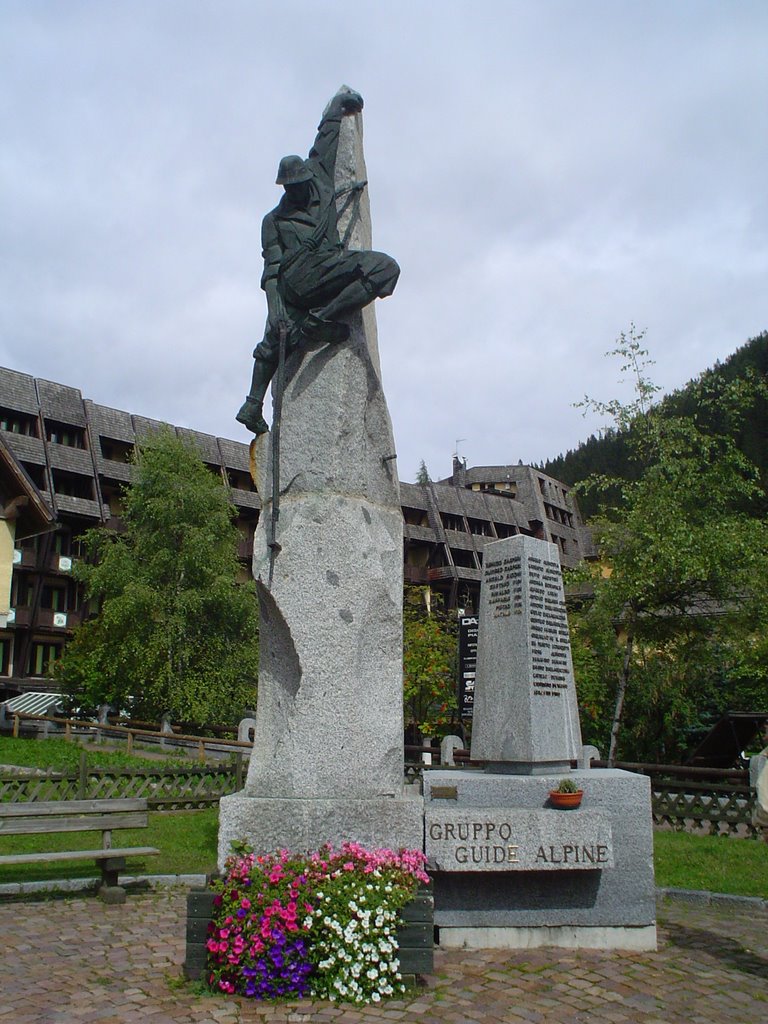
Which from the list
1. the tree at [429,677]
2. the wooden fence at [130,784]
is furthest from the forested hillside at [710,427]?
the wooden fence at [130,784]

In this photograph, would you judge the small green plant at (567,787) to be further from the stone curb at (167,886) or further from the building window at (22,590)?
the building window at (22,590)

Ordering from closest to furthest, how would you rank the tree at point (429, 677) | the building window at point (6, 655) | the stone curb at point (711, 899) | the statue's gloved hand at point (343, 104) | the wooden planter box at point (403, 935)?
the wooden planter box at point (403, 935) < the statue's gloved hand at point (343, 104) < the stone curb at point (711, 899) < the tree at point (429, 677) < the building window at point (6, 655)

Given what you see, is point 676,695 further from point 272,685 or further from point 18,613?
point 18,613

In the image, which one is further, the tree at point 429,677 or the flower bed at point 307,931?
the tree at point 429,677

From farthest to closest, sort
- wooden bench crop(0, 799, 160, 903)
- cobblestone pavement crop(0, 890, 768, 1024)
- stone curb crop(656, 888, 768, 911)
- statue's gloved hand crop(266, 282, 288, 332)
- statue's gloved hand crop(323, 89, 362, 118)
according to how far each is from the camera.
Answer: wooden bench crop(0, 799, 160, 903) < stone curb crop(656, 888, 768, 911) < statue's gloved hand crop(323, 89, 362, 118) < statue's gloved hand crop(266, 282, 288, 332) < cobblestone pavement crop(0, 890, 768, 1024)

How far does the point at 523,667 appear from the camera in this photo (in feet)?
26.6

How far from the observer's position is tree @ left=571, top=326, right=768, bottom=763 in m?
18.8

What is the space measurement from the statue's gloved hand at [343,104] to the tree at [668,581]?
13090 millimetres

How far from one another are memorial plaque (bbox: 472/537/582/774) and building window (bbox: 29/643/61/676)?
3669 centimetres

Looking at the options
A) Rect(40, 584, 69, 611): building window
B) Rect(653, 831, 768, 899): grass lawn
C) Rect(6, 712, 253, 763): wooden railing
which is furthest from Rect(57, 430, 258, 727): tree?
Rect(653, 831, 768, 899): grass lawn

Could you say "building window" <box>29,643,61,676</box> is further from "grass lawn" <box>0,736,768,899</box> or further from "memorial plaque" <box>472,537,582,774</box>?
"memorial plaque" <box>472,537,582,774</box>

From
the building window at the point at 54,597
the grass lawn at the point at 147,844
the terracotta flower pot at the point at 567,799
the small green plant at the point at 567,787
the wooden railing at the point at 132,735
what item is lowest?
the grass lawn at the point at 147,844

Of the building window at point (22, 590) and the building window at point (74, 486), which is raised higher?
the building window at point (74, 486)

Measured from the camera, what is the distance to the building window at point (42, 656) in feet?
137
